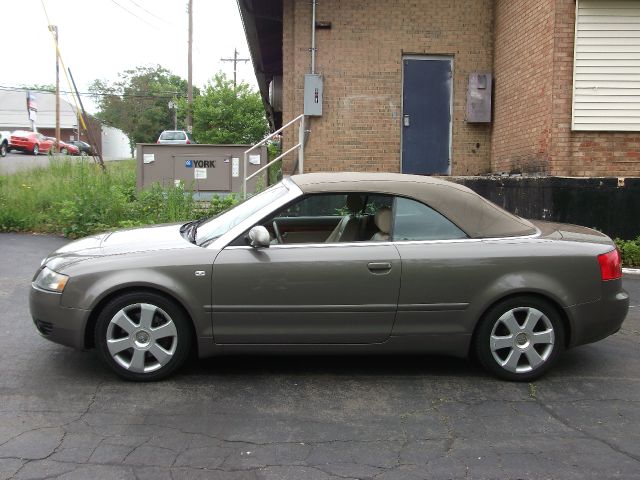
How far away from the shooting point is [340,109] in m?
12.1

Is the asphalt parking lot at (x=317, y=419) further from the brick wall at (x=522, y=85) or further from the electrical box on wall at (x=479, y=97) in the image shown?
the electrical box on wall at (x=479, y=97)

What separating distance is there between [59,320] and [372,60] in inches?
354

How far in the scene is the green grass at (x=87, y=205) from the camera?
10.5 m

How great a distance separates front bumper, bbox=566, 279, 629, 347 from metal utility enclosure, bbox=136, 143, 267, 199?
31.2ft

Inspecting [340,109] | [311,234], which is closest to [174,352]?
[311,234]

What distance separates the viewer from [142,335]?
172 inches

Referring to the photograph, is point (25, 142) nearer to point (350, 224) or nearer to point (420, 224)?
point (350, 224)

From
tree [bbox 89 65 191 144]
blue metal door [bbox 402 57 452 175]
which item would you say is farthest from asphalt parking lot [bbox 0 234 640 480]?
tree [bbox 89 65 191 144]

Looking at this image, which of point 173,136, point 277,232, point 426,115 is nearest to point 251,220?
point 277,232

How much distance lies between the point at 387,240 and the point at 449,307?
65 centimetres

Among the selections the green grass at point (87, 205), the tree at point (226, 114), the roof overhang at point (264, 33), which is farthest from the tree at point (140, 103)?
the green grass at point (87, 205)

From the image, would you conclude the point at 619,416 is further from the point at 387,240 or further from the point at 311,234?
the point at 311,234

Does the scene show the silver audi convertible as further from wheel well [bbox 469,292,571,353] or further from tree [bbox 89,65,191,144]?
tree [bbox 89,65,191,144]

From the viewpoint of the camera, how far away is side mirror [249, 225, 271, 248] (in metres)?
4.37
